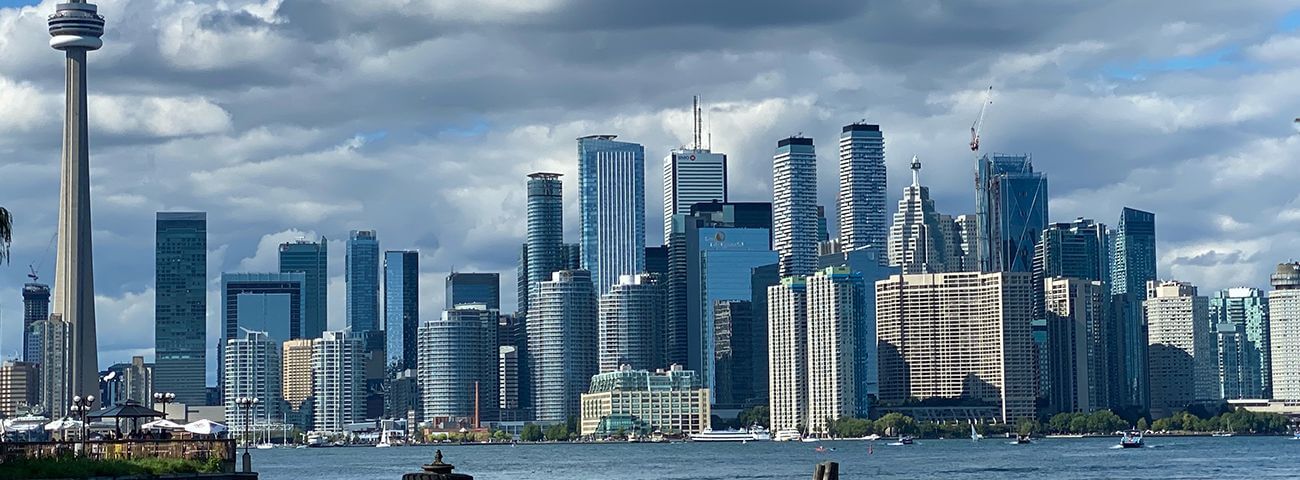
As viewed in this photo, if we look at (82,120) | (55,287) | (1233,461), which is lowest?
(1233,461)

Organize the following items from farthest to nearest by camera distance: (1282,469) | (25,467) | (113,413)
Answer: (1282,469)
(113,413)
(25,467)

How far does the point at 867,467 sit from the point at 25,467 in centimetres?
12558

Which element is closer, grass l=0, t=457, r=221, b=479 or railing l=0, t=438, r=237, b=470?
grass l=0, t=457, r=221, b=479

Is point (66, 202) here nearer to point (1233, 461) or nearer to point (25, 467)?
point (1233, 461)

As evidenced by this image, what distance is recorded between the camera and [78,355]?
655ft

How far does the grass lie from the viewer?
2562 inches

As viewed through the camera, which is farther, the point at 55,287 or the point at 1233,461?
the point at 55,287

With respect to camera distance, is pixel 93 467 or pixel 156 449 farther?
pixel 156 449

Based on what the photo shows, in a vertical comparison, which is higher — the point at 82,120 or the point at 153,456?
the point at 82,120

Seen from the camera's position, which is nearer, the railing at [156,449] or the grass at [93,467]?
the grass at [93,467]

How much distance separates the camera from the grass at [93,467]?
65.1 meters

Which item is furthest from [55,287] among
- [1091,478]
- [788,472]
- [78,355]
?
[1091,478]

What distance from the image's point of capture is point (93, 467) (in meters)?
68.4

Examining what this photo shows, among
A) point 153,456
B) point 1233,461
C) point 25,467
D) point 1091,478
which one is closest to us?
point 25,467
